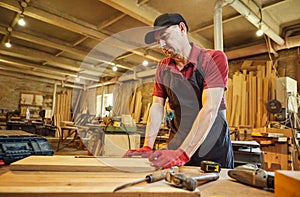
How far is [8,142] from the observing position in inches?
49.6

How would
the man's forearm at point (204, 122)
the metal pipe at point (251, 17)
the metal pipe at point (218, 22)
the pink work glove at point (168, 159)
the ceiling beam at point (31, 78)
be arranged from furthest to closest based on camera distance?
the ceiling beam at point (31, 78)
the metal pipe at point (218, 22)
the metal pipe at point (251, 17)
the man's forearm at point (204, 122)
the pink work glove at point (168, 159)

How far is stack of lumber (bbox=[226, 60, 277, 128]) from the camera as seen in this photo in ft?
13.1

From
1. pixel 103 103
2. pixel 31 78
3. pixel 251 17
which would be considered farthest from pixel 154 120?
pixel 31 78

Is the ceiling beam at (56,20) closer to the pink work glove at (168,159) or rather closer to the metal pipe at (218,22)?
the metal pipe at (218,22)

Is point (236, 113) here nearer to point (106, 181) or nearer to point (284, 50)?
point (284, 50)

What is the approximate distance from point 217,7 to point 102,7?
1.90 metres

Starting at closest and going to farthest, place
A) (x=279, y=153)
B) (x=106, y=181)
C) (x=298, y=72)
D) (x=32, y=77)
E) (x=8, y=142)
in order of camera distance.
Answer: (x=106, y=181) → (x=8, y=142) → (x=279, y=153) → (x=298, y=72) → (x=32, y=77)

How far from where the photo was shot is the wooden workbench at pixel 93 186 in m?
0.55

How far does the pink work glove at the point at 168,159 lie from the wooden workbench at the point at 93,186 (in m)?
0.09

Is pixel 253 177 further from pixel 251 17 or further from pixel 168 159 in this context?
pixel 251 17

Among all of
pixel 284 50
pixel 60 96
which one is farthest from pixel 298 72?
pixel 60 96

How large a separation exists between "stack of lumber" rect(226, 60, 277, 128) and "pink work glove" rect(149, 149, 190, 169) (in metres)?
3.62

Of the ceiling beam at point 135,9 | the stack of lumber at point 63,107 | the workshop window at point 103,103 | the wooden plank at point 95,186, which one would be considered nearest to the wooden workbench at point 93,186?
the wooden plank at point 95,186

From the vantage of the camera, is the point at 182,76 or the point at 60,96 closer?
the point at 182,76
